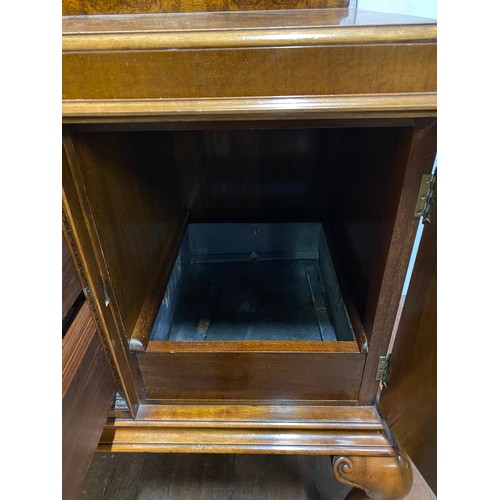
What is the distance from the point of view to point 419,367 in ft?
1.59

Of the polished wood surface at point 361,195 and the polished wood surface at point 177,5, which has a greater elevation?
the polished wood surface at point 177,5

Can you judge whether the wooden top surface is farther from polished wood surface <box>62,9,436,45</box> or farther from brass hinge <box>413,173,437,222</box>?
brass hinge <box>413,173,437,222</box>

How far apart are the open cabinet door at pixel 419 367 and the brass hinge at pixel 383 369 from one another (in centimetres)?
1

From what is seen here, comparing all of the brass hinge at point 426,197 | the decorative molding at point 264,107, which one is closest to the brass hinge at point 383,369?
the brass hinge at point 426,197

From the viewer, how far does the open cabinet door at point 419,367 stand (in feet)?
1.46

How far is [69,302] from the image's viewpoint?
427mm

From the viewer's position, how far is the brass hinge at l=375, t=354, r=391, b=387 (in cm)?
58

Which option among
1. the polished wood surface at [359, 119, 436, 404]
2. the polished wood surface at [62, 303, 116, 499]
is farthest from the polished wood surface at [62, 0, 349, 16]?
the polished wood surface at [62, 303, 116, 499]

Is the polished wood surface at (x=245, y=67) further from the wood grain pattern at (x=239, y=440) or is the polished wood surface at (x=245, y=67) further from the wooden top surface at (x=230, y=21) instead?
the wood grain pattern at (x=239, y=440)

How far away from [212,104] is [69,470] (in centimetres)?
43

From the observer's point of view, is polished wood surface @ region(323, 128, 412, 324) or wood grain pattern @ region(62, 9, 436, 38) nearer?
wood grain pattern @ region(62, 9, 436, 38)

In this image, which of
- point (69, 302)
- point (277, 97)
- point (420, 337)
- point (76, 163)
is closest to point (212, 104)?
point (277, 97)

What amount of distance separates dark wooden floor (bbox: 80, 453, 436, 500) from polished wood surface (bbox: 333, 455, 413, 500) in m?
0.23

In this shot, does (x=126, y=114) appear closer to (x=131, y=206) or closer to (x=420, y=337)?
(x=131, y=206)
